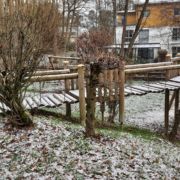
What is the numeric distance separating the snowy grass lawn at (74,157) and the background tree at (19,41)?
24.7 inches

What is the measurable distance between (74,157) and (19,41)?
7.59 ft

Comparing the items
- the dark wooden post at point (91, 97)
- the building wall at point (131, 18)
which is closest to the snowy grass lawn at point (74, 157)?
the dark wooden post at point (91, 97)

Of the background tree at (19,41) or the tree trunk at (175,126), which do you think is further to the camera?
the tree trunk at (175,126)

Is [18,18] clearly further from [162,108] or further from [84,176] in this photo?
[162,108]

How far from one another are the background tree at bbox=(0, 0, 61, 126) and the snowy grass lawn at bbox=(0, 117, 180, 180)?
0.63 metres

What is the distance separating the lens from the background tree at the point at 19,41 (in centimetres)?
339

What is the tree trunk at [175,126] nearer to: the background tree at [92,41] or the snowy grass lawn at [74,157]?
the snowy grass lawn at [74,157]

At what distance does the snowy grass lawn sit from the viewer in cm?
321

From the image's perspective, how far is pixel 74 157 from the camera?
364cm

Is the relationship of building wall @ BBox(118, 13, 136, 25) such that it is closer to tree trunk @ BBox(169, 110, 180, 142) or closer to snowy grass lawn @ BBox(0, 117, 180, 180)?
tree trunk @ BBox(169, 110, 180, 142)

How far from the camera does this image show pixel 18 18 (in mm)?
3449

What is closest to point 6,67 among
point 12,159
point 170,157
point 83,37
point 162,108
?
point 12,159

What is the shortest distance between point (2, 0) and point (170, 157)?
4717 mm

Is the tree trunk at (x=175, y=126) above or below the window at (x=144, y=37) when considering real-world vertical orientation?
below
